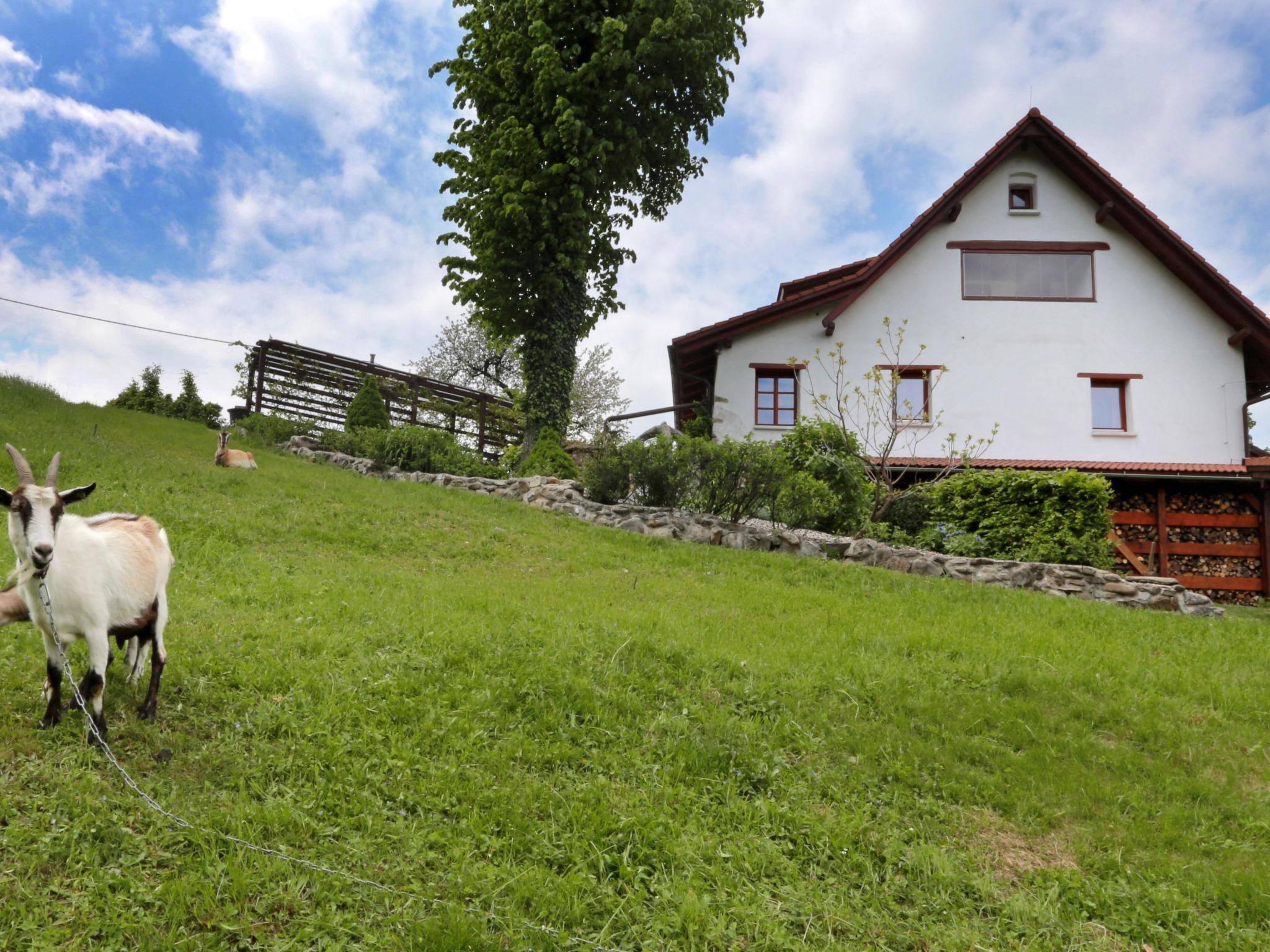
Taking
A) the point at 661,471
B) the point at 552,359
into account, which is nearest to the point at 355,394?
the point at 552,359

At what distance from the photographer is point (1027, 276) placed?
19.3m

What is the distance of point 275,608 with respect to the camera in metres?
6.24

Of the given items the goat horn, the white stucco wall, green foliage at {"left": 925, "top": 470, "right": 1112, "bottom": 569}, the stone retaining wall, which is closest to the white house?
the white stucco wall

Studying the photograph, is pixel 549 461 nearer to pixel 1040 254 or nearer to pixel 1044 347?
pixel 1044 347

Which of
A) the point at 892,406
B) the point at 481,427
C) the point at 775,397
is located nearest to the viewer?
the point at 892,406

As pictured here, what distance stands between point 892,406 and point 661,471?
755cm

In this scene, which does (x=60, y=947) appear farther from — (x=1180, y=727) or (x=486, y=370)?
(x=486, y=370)

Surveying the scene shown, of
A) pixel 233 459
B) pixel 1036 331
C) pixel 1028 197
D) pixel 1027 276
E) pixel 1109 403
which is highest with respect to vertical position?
pixel 1028 197

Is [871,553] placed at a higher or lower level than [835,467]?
lower

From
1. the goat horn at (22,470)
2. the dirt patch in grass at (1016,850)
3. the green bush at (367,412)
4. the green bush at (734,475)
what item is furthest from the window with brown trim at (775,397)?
the goat horn at (22,470)

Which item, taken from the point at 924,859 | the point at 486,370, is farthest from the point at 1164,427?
the point at 486,370

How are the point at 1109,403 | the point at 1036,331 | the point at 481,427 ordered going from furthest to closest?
the point at 481,427 < the point at 1036,331 < the point at 1109,403

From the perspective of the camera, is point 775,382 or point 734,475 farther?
point 775,382

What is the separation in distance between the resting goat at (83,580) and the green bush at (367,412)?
1790cm
